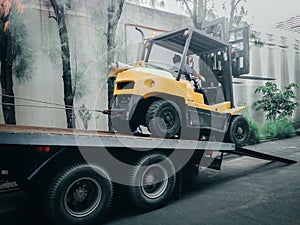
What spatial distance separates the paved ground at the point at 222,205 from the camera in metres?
3.22

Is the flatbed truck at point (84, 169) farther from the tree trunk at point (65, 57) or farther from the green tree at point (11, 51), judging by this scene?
the tree trunk at point (65, 57)

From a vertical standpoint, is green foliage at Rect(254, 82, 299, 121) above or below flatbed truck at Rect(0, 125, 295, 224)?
above

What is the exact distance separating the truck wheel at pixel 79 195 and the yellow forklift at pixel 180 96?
1.21 metres

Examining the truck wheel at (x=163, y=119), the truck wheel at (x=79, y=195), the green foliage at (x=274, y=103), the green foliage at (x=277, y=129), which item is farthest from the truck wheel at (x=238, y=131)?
the green foliage at (x=274, y=103)

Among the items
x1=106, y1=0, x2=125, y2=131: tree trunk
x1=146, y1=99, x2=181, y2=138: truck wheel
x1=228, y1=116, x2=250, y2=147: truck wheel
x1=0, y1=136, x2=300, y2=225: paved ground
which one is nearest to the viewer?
x1=0, y1=136, x2=300, y2=225: paved ground

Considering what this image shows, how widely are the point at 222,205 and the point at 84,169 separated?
201 cm

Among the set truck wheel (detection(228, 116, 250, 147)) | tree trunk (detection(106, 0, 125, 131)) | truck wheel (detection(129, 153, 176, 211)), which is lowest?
truck wheel (detection(129, 153, 176, 211))

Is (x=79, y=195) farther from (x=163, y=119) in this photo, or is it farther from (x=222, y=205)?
(x=222, y=205)

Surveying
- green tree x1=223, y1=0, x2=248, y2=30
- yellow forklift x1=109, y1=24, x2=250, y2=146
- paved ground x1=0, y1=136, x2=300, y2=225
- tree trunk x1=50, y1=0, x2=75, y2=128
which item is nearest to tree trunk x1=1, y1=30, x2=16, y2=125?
tree trunk x1=50, y1=0, x2=75, y2=128

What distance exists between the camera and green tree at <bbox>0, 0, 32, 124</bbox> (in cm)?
569

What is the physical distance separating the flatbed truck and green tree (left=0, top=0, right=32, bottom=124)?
2937mm

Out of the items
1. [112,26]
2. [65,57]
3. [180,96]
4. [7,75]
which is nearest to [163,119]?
[180,96]

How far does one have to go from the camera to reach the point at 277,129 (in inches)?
399

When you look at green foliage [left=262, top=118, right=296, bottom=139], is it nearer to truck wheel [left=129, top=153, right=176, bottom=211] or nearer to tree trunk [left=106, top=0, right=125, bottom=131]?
tree trunk [left=106, top=0, right=125, bottom=131]
